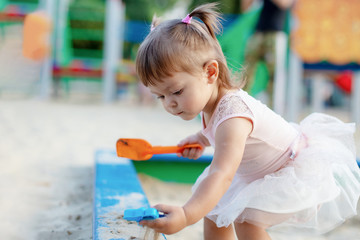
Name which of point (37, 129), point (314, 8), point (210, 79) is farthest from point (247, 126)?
point (314, 8)

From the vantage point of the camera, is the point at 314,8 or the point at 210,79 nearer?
the point at 210,79

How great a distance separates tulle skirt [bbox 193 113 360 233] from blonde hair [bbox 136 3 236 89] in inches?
11.5

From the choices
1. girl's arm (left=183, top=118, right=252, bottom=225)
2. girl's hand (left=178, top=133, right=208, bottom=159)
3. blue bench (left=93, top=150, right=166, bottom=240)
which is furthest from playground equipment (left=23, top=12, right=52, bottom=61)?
girl's arm (left=183, top=118, right=252, bottom=225)

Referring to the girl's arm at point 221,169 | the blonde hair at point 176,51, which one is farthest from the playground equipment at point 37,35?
the girl's arm at point 221,169

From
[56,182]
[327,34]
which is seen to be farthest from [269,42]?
[56,182]

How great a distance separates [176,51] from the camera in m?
0.81

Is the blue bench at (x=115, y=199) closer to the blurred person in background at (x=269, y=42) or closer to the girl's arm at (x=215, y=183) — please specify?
the girl's arm at (x=215, y=183)

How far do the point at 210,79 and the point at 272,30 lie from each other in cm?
282

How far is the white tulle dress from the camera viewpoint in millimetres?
854

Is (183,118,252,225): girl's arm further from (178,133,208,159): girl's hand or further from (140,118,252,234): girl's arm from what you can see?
(178,133,208,159): girl's hand

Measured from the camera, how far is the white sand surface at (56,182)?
3.63ft

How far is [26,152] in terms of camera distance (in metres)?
2.02

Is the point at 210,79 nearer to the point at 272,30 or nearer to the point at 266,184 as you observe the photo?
the point at 266,184

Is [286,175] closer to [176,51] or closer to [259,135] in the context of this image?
[259,135]
